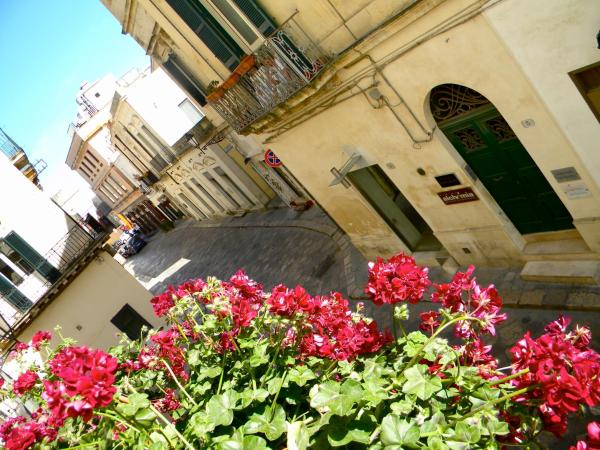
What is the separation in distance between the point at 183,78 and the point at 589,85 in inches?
541

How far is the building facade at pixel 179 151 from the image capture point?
22.0m

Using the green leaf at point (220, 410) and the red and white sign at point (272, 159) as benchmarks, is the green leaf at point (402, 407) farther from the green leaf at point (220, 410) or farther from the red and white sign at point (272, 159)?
the red and white sign at point (272, 159)

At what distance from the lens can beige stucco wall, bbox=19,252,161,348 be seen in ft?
45.2

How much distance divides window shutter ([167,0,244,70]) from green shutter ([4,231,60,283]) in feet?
28.3

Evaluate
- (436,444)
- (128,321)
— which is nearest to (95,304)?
(128,321)

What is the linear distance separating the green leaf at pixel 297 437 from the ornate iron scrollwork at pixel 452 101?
697cm

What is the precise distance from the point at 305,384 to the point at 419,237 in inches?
384

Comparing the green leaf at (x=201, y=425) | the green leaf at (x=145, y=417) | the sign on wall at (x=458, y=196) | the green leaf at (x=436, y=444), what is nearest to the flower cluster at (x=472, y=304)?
the green leaf at (x=436, y=444)

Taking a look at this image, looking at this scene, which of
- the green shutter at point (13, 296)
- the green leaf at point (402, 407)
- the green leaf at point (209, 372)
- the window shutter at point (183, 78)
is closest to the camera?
the green leaf at point (402, 407)

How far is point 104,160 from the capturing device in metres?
40.4

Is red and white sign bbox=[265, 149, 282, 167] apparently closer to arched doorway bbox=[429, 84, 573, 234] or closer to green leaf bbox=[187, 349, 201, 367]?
arched doorway bbox=[429, 84, 573, 234]

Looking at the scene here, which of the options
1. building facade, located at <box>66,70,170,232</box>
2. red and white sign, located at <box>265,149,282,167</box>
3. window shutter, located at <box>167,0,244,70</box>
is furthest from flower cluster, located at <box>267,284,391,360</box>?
building facade, located at <box>66,70,170,232</box>

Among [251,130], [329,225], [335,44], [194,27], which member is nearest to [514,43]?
[335,44]

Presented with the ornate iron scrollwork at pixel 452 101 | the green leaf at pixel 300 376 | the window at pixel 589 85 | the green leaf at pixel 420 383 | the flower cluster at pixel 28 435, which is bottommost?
the window at pixel 589 85
